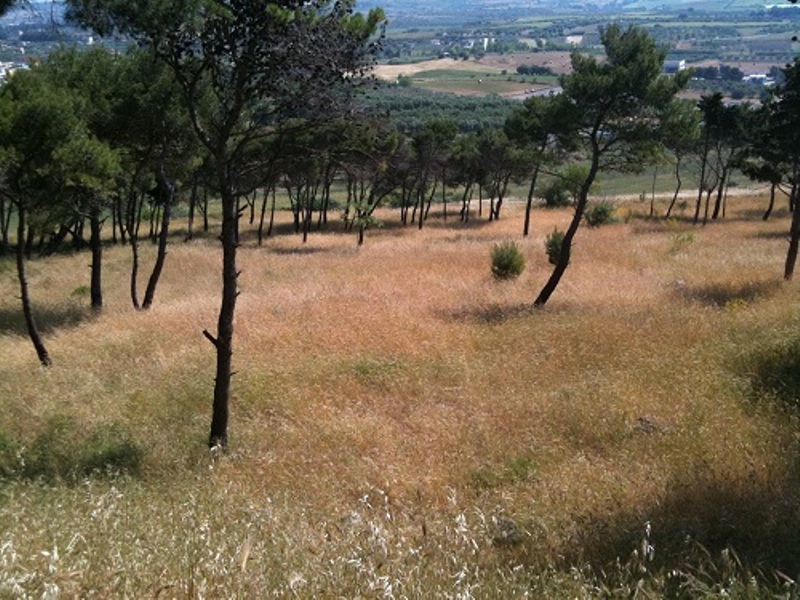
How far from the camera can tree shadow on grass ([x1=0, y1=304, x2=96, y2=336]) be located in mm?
19453

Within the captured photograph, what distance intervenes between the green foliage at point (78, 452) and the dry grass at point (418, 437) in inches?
14.0

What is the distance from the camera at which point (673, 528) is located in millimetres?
6234

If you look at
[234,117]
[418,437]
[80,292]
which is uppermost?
[234,117]

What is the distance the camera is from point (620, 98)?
17781 millimetres

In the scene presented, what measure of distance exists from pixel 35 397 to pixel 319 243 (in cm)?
2855

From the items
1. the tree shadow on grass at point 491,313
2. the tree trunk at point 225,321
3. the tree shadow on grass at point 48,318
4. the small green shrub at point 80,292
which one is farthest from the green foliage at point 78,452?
the small green shrub at point 80,292

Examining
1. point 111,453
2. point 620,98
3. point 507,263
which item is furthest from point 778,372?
point 507,263

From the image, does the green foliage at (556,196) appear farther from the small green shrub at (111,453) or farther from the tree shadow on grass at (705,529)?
the tree shadow on grass at (705,529)

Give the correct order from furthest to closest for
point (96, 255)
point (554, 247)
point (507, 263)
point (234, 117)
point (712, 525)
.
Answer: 1. point (554, 247)
2. point (507, 263)
3. point (96, 255)
4. point (234, 117)
5. point (712, 525)

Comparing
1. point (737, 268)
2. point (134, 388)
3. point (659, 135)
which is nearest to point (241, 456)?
point (134, 388)

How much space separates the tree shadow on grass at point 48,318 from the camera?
19.5 meters

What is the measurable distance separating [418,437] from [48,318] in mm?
14629

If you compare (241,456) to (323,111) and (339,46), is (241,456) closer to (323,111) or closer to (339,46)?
(323,111)

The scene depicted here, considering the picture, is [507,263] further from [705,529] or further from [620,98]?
[705,529]
